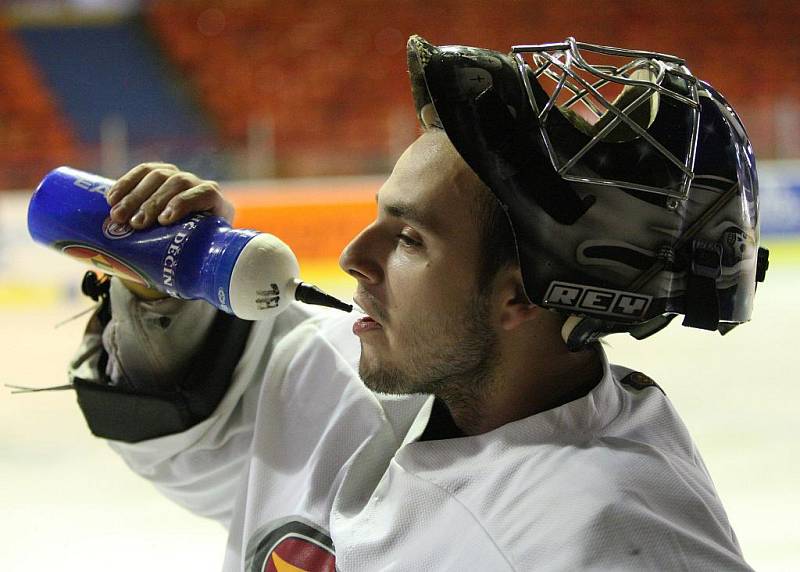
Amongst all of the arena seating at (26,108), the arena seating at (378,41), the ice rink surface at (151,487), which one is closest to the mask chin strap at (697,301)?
the ice rink surface at (151,487)

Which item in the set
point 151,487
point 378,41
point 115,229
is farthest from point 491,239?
point 378,41

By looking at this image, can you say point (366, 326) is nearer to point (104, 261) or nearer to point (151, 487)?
point (104, 261)

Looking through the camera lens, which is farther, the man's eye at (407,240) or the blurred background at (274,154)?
the blurred background at (274,154)

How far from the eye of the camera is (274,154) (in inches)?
223

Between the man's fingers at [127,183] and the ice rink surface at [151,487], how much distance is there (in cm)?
85

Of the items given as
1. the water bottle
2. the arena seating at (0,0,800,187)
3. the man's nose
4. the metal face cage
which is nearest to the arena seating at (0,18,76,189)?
the arena seating at (0,0,800,187)

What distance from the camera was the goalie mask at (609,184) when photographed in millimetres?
854

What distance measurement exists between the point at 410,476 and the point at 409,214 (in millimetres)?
271

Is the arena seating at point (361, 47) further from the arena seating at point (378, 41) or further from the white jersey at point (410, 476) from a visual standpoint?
the white jersey at point (410, 476)

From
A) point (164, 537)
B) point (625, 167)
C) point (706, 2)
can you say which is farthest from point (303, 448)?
point (706, 2)

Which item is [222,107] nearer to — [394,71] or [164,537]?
[394,71]

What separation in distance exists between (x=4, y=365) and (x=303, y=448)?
2.60 metres

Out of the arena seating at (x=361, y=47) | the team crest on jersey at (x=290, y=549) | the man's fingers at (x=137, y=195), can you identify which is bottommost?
the arena seating at (x=361, y=47)

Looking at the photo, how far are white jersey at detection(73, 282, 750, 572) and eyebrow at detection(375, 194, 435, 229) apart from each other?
0.72 ft
